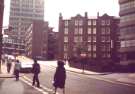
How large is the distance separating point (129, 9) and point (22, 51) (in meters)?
114

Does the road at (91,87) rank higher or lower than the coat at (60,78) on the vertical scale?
lower

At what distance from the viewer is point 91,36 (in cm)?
11806

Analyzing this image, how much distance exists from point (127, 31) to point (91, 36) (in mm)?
43859

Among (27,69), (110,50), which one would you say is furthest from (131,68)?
(110,50)

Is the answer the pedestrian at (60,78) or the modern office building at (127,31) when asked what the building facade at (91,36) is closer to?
the modern office building at (127,31)

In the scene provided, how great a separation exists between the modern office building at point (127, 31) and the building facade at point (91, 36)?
3395 centimetres

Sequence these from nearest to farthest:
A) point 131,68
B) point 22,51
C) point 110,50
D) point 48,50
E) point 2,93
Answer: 1. point 2,93
2. point 131,68
3. point 110,50
4. point 48,50
5. point 22,51

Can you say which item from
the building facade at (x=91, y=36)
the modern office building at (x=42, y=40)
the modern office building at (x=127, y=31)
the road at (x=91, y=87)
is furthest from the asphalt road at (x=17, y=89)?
the modern office building at (x=42, y=40)

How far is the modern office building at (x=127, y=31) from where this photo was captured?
240 feet

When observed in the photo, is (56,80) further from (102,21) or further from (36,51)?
(36,51)

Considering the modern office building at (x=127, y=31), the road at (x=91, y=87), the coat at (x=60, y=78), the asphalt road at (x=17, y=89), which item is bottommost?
the road at (x=91, y=87)

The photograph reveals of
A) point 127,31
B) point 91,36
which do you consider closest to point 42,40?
point 91,36

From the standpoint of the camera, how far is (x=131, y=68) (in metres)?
50.8

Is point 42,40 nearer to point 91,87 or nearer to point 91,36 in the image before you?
point 91,36
